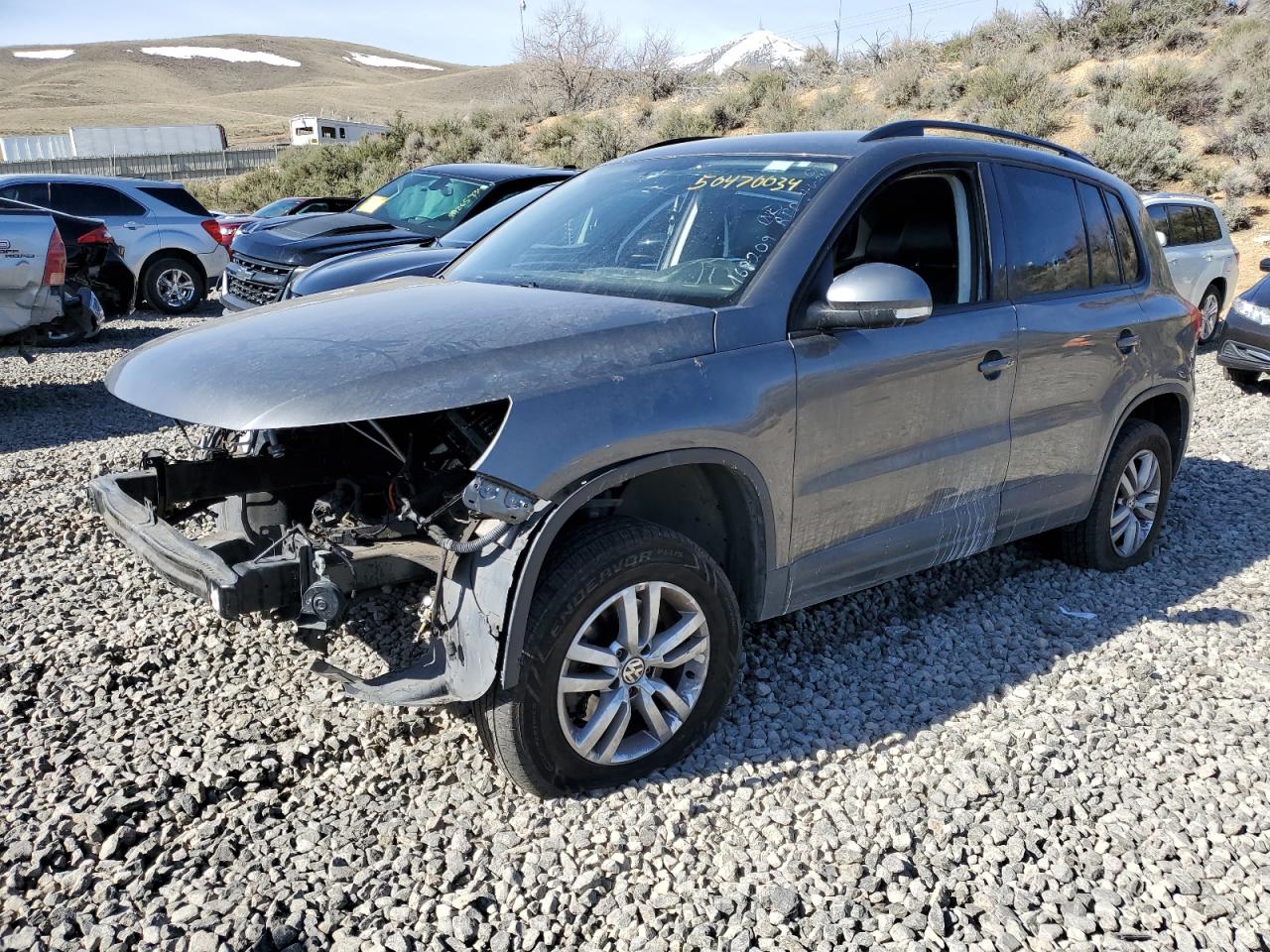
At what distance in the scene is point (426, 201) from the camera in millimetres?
10398

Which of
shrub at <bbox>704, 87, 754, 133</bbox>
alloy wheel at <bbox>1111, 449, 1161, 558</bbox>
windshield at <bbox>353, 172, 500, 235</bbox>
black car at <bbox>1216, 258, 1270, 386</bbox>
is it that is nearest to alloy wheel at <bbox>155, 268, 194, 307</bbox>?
windshield at <bbox>353, 172, 500, 235</bbox>

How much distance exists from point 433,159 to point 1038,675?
31283 millimetres

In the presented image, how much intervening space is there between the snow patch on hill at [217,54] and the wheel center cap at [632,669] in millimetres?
126207

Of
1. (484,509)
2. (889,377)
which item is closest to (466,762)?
(484,509)

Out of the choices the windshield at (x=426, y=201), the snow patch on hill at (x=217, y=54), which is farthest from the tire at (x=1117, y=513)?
the snow patch on hill at (x=217, y=54)

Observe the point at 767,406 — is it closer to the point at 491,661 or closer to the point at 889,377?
the point at 889,377

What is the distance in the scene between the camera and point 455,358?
9.43ft

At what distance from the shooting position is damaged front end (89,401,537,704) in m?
2.83

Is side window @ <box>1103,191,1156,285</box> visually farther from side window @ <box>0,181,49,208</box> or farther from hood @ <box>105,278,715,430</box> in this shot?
side window @ <box>0,181,49,208</box>

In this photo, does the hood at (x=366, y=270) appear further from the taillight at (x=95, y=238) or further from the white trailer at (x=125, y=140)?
the white trailer at (x=125, y=140)

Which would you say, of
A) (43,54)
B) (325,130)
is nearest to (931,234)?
(325,130)

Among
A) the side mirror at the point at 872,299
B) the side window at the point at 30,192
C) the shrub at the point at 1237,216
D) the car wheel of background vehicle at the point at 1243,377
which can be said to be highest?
the side mirror at the point at 872,299

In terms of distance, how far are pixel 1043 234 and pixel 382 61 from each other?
142 meters

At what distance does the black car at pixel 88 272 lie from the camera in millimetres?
8727
